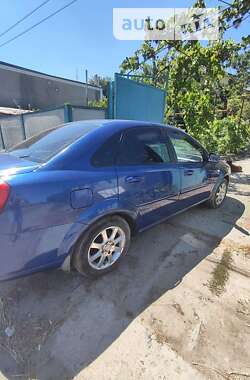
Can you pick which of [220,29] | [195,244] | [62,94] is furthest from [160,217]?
[62,94]

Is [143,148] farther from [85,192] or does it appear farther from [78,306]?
[78,306]

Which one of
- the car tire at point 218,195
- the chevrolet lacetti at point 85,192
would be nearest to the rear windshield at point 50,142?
the chevrolet lacetti at point 85,192

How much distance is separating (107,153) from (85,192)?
1.61ft

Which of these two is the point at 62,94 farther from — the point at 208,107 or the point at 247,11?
the point at 247,11

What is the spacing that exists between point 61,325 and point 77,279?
55 centimetres

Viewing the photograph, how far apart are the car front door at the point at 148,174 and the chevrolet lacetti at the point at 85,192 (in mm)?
11

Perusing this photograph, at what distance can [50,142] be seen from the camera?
94.7 inches

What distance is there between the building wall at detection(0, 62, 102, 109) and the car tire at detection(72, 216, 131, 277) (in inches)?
837

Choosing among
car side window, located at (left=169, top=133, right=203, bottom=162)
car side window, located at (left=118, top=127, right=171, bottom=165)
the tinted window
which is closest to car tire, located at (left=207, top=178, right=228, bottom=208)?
car side window, located at (left=169, top=133, right=203, bottom=162)

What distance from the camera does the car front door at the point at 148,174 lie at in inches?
94.8

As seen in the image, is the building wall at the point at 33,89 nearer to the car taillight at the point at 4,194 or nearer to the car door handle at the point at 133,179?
the car door handle at the point at 133,179

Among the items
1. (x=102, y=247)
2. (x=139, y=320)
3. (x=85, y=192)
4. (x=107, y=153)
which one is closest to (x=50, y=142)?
(x=107, y=153)

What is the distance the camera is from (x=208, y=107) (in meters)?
8.30

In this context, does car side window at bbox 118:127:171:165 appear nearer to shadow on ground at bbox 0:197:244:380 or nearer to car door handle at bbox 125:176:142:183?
car door handle at bbox 125:176:142:183
